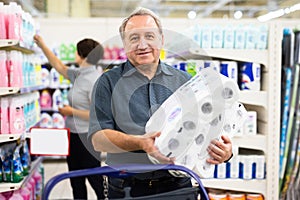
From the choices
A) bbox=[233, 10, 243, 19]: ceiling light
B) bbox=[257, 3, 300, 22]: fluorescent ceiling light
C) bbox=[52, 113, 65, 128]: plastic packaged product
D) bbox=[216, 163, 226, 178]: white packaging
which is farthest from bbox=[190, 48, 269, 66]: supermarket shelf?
bbox=[233, 10, 243, 19]: ceiling light

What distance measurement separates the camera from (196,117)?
1344 millimetres

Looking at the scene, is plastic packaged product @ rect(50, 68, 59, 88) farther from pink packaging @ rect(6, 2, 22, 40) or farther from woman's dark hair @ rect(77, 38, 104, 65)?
pink packaging @ rect(6, 2, 22, 40)

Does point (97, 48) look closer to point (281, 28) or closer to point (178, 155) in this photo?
point (281, 28)

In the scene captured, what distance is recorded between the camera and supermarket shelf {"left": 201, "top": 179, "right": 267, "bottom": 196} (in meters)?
3.30

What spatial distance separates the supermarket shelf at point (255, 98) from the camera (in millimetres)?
3289

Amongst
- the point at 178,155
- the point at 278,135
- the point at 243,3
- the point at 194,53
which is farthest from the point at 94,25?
the point at 243,3

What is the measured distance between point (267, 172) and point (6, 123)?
1.99 m

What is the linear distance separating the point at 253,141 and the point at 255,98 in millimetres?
341

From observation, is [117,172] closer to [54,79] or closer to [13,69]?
[13,69]

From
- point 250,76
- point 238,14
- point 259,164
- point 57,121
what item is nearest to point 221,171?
point 259,164

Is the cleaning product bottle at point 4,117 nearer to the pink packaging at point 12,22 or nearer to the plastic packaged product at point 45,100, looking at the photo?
the pink packaging at point 12,22

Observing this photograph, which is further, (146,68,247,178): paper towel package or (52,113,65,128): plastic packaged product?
(52,113,65,128): plastic packaged product

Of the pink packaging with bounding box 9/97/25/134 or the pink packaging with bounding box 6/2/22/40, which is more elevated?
the pink packaging with bounding box 6/2/22/40

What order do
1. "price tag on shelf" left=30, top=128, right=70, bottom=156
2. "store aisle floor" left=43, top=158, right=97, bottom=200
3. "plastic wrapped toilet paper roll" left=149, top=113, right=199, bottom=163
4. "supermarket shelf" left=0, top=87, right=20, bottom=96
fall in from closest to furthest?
"plastic wrapped toilet paper roll" left=149, top=113, right=199, bottom=163
"price tag on shelf" left=30, top=128, right=70, bottom=156
"supermarket shelf" left=0, top=87, right=20, bottom=96
"store aisle floor" left=43, top=158, right=97, bottom=200
